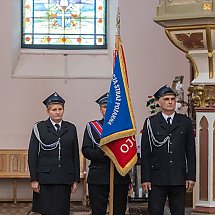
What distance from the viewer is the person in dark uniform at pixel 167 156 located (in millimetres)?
6227

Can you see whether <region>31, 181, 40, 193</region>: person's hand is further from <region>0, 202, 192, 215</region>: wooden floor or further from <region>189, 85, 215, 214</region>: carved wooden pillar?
<region>0, 202, 192, 215</region>: wooden floor

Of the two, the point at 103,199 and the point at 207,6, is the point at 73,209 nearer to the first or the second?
the point at 103,199

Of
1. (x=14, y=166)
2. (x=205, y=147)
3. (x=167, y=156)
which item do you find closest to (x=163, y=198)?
(x=167, y=156)

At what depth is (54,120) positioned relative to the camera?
Answer: 6.46m

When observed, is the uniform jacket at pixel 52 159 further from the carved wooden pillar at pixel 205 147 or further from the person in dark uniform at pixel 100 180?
the carved wooden pillar at pixel 205 147

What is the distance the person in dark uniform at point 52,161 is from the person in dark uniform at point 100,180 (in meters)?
0.17

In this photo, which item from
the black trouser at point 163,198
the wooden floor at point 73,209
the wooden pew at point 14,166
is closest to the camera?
the black trouser at point 163,198

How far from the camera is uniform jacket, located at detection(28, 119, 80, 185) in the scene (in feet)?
21.0

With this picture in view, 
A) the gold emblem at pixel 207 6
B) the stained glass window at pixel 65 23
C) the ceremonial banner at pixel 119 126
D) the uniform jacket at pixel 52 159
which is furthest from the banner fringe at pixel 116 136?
the stained glass window at pixel 65 23

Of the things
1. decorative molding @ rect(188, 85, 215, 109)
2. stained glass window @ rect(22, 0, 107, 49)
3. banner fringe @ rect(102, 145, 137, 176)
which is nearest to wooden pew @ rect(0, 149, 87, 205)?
stained glass window @ rect(22, 0, 107, 49)

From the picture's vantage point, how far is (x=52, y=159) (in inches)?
253

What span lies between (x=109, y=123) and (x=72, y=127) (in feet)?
1.12

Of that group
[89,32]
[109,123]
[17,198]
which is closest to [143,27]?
[89,32]

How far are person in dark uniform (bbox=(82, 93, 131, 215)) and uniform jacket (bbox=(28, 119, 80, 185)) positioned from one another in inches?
6.0
